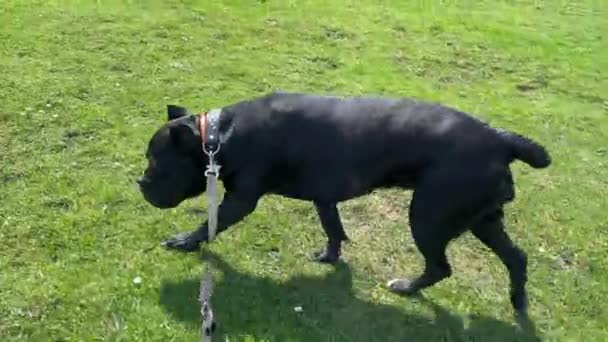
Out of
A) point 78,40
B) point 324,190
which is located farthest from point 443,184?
point 78,40

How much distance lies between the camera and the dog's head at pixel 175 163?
5.04m

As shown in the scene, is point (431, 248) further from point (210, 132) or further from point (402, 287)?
point (210, 132)

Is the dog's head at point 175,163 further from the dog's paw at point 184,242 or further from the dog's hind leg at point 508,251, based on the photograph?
the dog's hind leg at point 508,251

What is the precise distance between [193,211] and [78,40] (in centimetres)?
348

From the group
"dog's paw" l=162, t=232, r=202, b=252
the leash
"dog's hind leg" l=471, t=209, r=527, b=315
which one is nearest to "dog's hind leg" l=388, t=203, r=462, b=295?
"dog's hind leg" l=471, t=209, r=527, b=315

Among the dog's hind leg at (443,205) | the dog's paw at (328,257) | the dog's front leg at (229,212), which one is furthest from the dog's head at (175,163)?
the dog's hind leg at (443,205)

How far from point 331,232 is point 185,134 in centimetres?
118

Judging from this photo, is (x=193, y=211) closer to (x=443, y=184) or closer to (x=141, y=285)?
(x=141, y=285)

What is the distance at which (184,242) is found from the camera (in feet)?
17.8

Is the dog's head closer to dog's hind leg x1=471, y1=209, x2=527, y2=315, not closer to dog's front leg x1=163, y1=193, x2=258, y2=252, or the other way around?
dog's front leg x1=163, y1=193, x2=258, y2=252

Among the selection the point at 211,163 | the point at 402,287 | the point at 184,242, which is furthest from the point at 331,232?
the point at 211,163

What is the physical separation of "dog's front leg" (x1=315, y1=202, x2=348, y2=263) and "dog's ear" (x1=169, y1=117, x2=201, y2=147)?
0.92 metres

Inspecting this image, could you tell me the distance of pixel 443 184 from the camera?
468cm

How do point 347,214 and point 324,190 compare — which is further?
point 347,214
